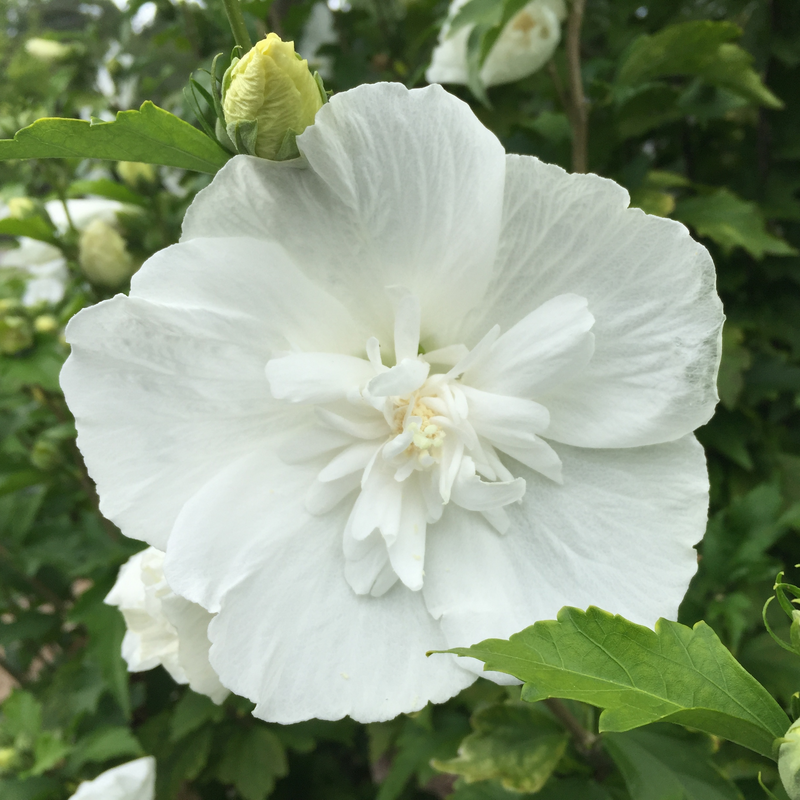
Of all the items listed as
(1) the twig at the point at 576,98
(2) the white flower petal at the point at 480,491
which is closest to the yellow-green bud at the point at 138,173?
(1) the twig at the point at 576,98

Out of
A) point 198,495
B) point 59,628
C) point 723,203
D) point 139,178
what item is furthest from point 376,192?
point 59,628

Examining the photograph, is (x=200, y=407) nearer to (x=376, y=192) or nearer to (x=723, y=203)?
(x=376, y=192)

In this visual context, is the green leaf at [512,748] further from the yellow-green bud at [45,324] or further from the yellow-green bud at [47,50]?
the yellow-green bud at [47,50]

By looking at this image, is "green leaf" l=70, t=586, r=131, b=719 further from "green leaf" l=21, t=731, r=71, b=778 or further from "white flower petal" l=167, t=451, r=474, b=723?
"white flower petal" l=167, t=451, r=474, b=723

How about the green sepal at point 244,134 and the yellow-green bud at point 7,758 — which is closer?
the green sepal at point 244,134

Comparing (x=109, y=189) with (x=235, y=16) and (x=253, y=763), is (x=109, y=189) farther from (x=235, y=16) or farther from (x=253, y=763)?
(x=253, y=763)

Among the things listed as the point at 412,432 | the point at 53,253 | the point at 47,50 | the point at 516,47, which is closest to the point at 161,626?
the point at 412,432
